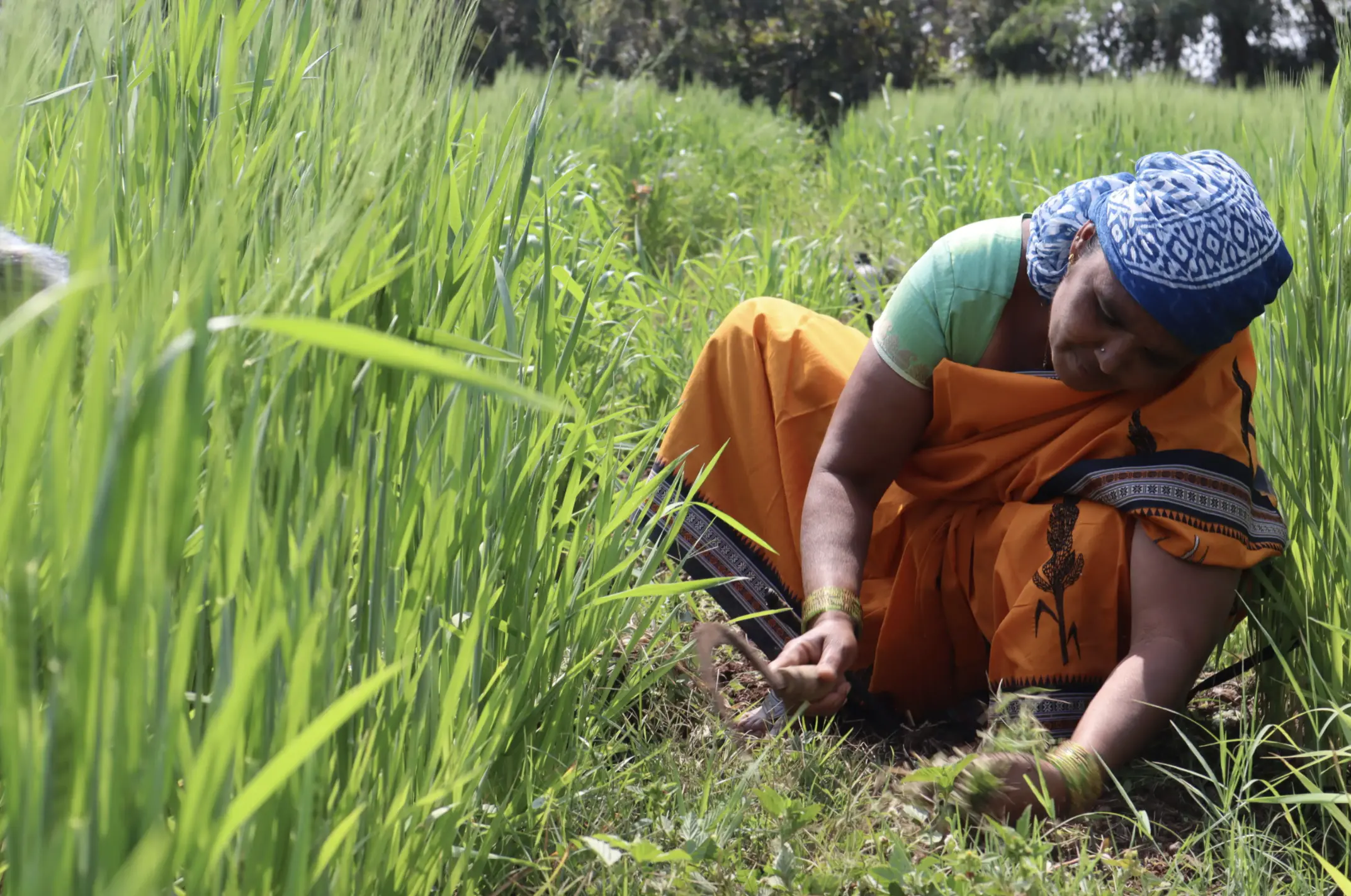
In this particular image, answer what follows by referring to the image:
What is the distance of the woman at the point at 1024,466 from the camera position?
4.95 ft

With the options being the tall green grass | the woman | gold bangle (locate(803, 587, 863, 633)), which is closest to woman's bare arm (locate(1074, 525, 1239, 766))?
the woman

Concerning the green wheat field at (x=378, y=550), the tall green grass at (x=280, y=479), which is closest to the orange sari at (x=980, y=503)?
the green wheat field at (x=378, y=550)

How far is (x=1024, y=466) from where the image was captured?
1798 millimetres

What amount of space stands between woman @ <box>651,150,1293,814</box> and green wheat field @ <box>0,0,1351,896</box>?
11 centimetres

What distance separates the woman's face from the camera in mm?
1523

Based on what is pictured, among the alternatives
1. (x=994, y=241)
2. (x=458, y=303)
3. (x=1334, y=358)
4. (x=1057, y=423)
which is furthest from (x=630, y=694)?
(x=1334, y=358)

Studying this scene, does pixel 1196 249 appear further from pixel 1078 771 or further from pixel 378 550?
pixel 378 550

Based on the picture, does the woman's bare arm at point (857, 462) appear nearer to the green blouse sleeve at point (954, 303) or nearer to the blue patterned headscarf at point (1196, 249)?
the green blouse sleeve at point (954, 303)

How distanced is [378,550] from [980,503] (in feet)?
4.05

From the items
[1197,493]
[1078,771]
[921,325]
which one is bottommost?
[1078,771]

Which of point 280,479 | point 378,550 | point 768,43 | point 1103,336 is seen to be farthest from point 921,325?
point 768,43

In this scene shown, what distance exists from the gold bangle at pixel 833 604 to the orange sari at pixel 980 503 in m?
0.19

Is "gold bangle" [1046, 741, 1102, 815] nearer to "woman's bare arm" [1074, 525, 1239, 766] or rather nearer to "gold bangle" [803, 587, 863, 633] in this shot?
"woman's bare arm" [1074, 525, 1239, 766]

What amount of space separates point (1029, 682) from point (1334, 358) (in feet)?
1.94
